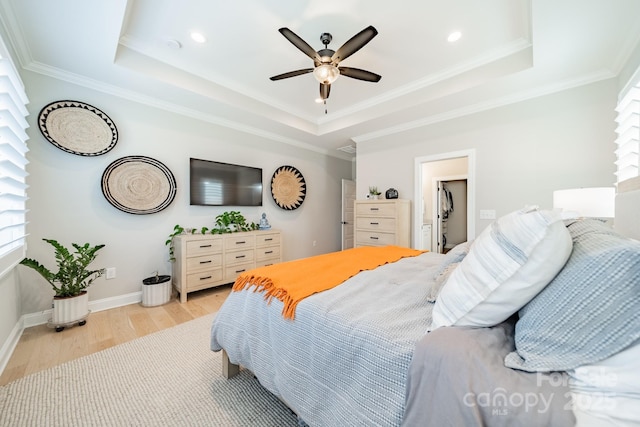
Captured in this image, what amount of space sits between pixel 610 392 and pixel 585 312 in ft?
0.56

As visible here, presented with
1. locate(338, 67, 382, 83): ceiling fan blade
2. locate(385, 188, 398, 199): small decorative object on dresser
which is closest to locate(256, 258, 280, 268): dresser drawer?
locate(385, 188, 398, 199): small decorative object on dresser

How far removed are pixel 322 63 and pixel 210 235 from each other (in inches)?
94.8

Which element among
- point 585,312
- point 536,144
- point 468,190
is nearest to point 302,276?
point 585,312

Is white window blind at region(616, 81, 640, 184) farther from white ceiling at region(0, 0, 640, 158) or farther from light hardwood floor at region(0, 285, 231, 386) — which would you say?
light hardwood floor at region(0, 285, 231, 386)

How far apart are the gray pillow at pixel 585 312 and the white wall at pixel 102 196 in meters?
3.59

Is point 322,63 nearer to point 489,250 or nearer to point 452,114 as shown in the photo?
point 489,250

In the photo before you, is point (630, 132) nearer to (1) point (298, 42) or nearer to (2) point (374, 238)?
(1) point (298, 42)

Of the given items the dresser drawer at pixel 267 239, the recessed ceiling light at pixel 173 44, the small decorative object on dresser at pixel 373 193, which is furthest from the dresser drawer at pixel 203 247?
the small decorative object on dresser at pixel 373 193

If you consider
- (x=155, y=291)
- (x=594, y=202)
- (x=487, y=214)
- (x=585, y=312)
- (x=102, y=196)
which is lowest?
(x=155, y=291)

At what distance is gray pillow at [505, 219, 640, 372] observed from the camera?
567 millimetres

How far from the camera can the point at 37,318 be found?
2314 mm

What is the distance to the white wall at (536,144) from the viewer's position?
2430 millimetres

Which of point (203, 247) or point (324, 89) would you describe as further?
point (203, 247)

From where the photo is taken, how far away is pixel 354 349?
3.01ft
